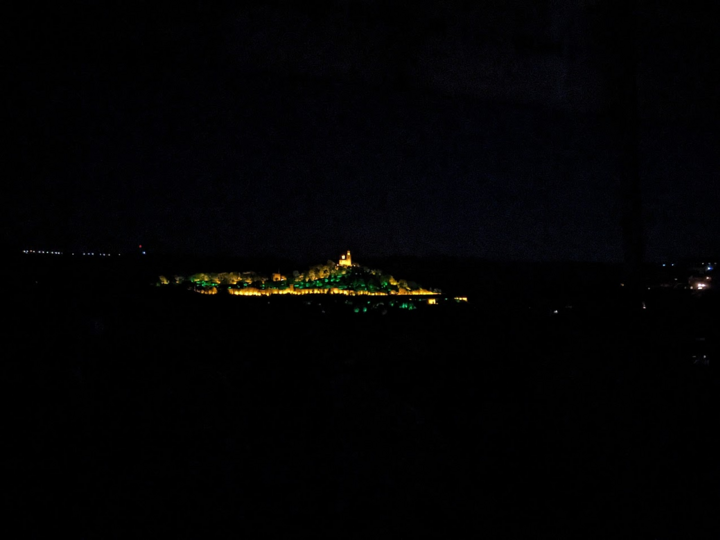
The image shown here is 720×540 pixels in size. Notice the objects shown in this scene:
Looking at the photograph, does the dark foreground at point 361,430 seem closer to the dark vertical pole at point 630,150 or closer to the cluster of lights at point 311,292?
A: the dark vertical pole at point 630,150

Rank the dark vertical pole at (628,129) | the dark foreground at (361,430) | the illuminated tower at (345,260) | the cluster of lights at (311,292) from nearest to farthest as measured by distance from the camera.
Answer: the dark foreground at (361,430) < the dark vertical pole at (628,129) < the cluster of lights at (311,292) < the illuminated tower at (345,260)

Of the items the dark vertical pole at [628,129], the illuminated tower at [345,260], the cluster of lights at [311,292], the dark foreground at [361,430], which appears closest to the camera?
the dark foreground at [361,430]

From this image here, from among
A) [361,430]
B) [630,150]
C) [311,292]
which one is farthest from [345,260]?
[361,430]

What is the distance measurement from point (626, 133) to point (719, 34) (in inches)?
33.6

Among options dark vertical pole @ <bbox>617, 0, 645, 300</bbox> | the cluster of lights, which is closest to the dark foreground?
dark vertical pole @ <bbox>617, 0, 645, 300</bbox>

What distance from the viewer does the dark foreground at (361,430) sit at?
5.89ft

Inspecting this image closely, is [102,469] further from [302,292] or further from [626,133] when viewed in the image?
[302,292]

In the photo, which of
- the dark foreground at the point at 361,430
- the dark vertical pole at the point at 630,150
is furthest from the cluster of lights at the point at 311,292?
the dark vertical pole at the point at 630,150

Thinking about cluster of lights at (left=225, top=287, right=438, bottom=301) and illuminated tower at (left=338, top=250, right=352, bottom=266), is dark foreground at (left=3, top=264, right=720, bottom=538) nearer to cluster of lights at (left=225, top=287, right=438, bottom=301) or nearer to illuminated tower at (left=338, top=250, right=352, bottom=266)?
cluster of lights at (left=225, top=287, right=438, bottom=301)

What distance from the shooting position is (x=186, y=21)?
222cm

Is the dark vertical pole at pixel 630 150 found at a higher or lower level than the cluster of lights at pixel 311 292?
higher

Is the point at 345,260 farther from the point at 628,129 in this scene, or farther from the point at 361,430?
the point at 361,430

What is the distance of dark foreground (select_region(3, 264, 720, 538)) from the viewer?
1.79 metres

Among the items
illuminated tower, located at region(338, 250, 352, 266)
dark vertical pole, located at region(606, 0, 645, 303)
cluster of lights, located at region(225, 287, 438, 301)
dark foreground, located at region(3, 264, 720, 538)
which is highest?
dark vertical pole, located at region(606, 0, 645, 303)
